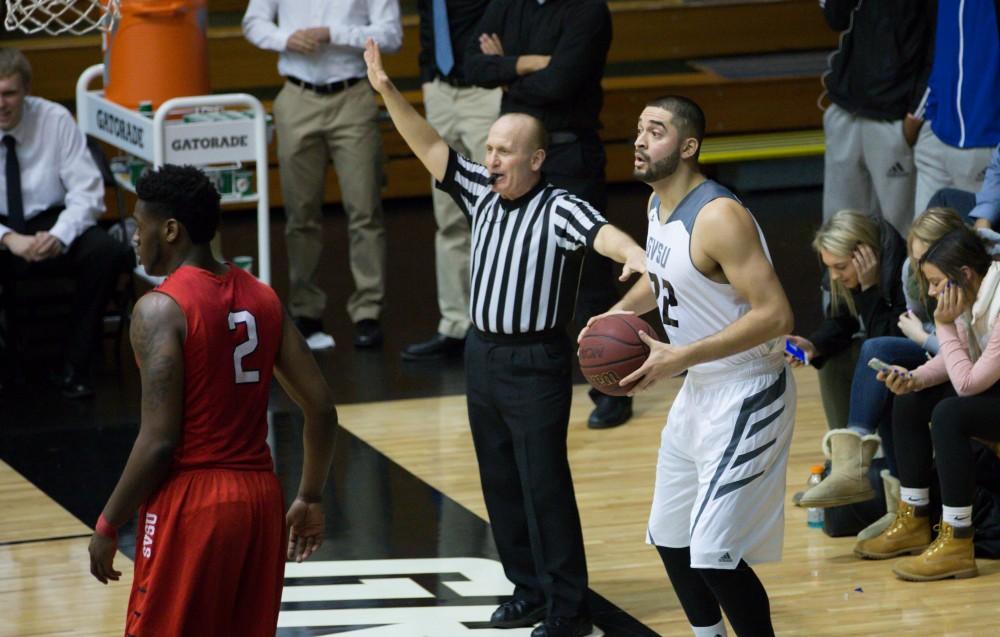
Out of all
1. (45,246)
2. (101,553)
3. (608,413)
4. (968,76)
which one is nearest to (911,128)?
(968,76)

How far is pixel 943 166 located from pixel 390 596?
3.09 meters

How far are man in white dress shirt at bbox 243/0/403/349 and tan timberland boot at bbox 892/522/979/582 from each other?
11.4 ft

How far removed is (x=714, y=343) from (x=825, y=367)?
7.07 ft

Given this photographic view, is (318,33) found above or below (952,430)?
above

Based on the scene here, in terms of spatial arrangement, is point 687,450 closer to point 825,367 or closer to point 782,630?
point 782,630

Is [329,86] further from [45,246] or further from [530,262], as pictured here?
[530,262]

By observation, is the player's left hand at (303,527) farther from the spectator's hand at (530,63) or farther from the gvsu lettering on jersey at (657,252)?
the spectator's hand at (530,63)

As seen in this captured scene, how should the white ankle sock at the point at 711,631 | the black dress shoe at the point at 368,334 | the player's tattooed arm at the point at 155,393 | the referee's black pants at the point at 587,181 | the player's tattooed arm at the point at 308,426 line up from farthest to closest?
1. the black dress shoe at the point at 368,334
2. the referee's black pants at the point at 587,181
3. the white ankle sock at the point at 711,631
4. the player's tattooed arm at the point at 308,426
5. the player's tattooed arm at the point at 155,393

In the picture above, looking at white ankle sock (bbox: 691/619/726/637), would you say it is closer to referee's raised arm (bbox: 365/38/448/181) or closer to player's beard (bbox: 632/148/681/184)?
player's beard (bbox: 632/148/681/184)

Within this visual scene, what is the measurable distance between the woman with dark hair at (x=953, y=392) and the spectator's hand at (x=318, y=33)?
10.9 ft

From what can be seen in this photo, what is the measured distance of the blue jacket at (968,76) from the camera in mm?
6758

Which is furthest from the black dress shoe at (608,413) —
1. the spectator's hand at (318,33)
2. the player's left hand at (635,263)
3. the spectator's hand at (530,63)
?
the player's left hand at (635,263)

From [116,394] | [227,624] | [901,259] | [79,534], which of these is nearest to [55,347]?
[116,394]

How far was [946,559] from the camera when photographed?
5.33 meters
